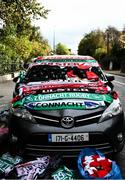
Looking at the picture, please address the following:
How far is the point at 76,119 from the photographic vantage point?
5918 mm

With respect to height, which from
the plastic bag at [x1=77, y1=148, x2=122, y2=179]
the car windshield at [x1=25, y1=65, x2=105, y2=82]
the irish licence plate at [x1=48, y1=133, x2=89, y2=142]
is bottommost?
the plastic bag at [x1=77, y1=148, x2=122, y2=179]

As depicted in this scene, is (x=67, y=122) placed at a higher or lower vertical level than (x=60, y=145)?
higher

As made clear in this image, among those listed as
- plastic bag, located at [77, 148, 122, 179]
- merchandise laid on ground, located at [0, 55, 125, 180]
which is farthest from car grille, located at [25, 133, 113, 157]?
plastic bag, located at [77, 148, 122, 179]

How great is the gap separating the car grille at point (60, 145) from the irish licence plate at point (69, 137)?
0.04 metres

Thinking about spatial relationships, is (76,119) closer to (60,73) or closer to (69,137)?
(69,137)

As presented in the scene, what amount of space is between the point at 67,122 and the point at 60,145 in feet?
1.00

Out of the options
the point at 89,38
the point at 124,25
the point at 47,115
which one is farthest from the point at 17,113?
the point at 89,38

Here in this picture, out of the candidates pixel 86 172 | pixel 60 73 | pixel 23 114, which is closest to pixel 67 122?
pixel 23 114

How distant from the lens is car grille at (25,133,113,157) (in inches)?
230

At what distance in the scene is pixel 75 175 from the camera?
506 cm

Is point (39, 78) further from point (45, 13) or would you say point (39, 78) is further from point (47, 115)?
point (45, 13)

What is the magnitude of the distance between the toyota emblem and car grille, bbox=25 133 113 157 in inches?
9.0

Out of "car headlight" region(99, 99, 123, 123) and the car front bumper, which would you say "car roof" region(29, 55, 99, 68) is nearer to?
"car headlight" region(99, 99, 123, 123)

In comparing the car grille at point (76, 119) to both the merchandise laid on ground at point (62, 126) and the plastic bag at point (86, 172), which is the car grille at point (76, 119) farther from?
the plastic bag at point (86, 172)
